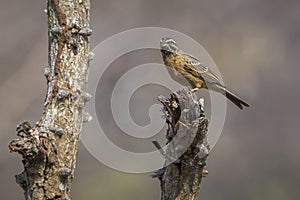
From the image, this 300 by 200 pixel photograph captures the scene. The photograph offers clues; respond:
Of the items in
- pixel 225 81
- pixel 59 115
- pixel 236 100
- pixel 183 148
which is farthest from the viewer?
pixel 225 81

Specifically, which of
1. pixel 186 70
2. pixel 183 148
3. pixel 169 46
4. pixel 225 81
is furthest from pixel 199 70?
pixel 225 81

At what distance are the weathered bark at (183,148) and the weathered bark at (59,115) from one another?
365mm

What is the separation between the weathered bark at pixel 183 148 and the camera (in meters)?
3.89

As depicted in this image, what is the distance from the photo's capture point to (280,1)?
55.2ft

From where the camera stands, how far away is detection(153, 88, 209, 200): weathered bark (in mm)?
3895

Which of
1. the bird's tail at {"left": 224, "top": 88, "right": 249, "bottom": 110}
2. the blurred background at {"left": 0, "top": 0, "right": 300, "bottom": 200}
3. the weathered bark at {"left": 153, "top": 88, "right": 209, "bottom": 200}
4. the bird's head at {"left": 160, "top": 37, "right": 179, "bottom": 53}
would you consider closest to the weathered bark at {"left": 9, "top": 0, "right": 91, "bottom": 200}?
the weathered bark at {"left": 153, "top": 88, "right": 209, "bottom": 200}

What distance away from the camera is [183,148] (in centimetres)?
391

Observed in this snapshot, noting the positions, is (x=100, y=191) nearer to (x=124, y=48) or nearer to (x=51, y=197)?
(x=124, y=48)

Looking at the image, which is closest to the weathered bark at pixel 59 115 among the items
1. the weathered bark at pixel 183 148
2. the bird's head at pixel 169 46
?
the weathered bark at pixel 183 148

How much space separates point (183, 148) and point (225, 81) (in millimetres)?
9553

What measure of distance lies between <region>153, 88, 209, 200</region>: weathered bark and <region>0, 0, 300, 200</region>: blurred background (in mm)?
6505

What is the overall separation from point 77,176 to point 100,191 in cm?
37

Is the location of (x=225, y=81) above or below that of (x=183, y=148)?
above

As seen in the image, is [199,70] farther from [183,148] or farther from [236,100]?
[183,148]
